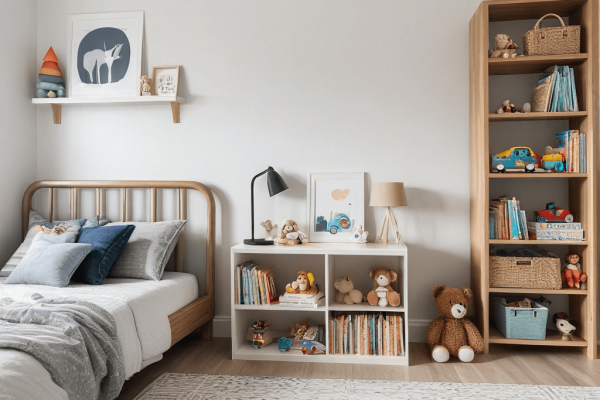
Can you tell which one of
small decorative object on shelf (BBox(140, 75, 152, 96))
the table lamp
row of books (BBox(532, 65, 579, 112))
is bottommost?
the table lamp

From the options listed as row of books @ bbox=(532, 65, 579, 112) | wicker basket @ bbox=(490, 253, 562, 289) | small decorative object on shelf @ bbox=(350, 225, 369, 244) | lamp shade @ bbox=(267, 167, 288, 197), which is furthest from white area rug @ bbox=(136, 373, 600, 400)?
row of books @ bbox=(532, 65, 579, 112)

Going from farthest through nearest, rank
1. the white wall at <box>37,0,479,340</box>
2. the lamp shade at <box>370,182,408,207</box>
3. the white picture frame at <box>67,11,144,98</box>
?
the white picture frame at <box>67,11,144,98</box> < the white wall at <box>37,0,479,340</box> < the lamp shade at <box>370,182,408,207</box>

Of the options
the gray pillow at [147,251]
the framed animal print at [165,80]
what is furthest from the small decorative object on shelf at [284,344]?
the framed animal print at [165,80]

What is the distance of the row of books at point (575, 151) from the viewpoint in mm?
2746

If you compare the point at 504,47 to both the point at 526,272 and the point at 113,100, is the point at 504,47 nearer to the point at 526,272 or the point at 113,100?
the point at 526,272

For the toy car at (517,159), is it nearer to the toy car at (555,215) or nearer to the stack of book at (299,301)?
the toy car at (555,215)

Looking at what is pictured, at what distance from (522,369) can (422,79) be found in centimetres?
175

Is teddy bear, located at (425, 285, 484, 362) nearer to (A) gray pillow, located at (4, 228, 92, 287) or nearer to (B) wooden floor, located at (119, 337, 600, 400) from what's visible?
(B) wooden floor, located at (119, 337, 600, 400)

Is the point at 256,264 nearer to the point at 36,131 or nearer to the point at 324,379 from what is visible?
the point at 324,379

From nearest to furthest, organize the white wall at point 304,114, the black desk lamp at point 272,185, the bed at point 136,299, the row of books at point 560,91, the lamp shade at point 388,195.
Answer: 1. the bed at point 136,299
2. the row of books at point 560,91
3. the lamp shade at point 388,195
4. the black desk lamp at point 272,185
5. the white wall at point 304,114

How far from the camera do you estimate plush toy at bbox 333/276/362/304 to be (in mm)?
2879

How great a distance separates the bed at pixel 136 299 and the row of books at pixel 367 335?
0.83 m

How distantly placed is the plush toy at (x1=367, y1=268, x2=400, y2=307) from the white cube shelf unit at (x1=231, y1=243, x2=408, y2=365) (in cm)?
4

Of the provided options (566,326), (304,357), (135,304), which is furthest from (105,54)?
(566,326)
